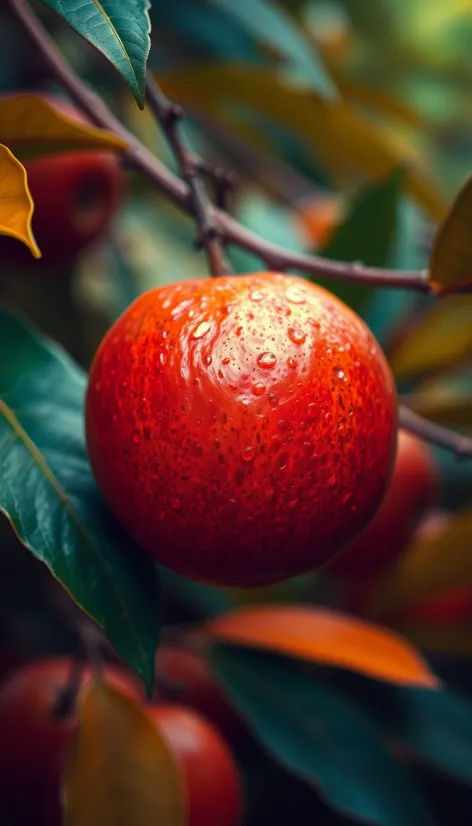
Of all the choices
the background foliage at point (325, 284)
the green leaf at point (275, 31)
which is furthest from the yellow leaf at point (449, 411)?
the green leaf at point (275, 31)

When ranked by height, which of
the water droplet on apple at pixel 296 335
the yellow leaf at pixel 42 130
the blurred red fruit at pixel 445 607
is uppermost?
the yellow leaf at pixel 42 130

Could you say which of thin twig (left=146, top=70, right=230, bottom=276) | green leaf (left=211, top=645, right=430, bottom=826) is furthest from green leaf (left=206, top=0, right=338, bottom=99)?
green leaf (left=211, top=645, right=430, bottom=826)

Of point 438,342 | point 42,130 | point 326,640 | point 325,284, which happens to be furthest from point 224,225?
point 438,342

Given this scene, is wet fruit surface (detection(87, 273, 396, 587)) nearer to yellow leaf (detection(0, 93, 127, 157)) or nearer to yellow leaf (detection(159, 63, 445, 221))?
yellow leaf (detection(0, 93, 127, 157))

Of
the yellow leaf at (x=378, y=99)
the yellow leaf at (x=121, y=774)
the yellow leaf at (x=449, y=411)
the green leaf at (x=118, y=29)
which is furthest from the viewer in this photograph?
the yellow leaf at (x=378, y=99)

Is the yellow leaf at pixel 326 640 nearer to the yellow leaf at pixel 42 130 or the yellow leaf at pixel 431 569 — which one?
the yellow leaf at pixel 431 569
